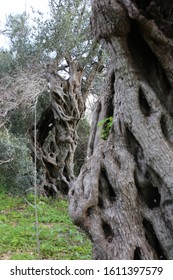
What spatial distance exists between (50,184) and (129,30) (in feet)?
28.9

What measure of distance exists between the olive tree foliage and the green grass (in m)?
2.20

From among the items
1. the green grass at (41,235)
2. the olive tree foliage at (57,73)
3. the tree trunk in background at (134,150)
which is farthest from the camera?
the olive tree foliage at (57,73)

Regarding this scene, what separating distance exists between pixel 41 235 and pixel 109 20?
4.75 m

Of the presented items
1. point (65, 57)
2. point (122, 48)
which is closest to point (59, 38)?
point (65, 57)

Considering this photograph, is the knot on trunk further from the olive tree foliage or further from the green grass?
the olive tree foliage

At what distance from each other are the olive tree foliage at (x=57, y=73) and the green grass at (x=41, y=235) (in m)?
2.20

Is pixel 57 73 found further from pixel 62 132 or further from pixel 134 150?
pixel 134 150

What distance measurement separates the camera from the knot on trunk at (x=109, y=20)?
13.0ft

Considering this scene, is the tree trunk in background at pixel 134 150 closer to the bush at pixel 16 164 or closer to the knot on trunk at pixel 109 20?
the knot on trunk at pixel 109 20

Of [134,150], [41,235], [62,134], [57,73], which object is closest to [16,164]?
[62,134]

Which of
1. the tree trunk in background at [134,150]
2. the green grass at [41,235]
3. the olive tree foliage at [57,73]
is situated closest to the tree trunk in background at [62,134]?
the olive tree foliage at [57,73]

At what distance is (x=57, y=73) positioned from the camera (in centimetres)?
1182

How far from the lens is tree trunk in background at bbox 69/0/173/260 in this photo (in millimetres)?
3926

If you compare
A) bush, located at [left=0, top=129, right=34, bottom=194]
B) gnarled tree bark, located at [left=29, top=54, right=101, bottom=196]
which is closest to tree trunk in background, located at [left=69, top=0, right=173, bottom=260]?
bush, located at [left=0, top=129, right=34, bottom=194]
